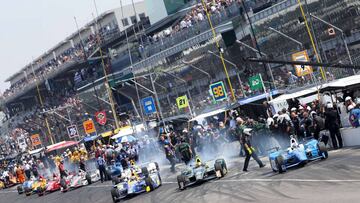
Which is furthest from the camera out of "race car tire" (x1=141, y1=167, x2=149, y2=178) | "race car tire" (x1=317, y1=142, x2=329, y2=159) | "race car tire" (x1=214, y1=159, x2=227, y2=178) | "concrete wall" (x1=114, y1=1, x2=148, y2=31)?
"concrete wall" (x1=114, y1=1, x2=148, y2=31)

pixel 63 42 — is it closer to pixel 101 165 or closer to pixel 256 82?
pixel 101 165

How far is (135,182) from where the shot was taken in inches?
936

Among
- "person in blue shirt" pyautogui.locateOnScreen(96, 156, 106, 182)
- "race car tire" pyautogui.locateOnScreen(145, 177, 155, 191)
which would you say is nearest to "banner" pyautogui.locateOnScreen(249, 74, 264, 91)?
"person in blue shirt" pyautogui.locateOnScreen(96, 156, 106, 182)

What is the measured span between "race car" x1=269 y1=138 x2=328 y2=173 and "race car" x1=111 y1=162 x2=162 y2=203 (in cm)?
583

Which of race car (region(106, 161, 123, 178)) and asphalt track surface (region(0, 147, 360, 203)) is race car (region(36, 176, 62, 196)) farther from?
asphalt track surface (region(0, 147, 360, 203))

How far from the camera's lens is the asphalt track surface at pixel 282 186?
1416cm

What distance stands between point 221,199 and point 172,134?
54.4 ft

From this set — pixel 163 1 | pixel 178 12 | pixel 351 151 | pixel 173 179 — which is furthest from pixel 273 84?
pixel 163 1

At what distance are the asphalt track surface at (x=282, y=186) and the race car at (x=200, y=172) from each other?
28 centimetres

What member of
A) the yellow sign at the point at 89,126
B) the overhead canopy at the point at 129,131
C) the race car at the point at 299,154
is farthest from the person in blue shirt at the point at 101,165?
the yellow sign at the point at 89,126

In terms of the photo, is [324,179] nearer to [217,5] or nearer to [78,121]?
[217,5]

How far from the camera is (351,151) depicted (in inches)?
786

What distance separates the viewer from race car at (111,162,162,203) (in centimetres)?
2356

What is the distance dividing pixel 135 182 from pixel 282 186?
848cm
